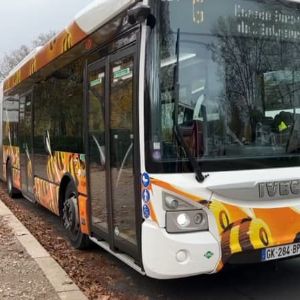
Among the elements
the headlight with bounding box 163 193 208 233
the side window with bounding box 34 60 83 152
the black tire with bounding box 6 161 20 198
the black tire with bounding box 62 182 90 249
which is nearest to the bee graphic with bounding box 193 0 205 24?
the headlight with bounding box 163 193 208 233

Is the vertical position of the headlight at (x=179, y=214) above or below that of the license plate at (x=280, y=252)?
above

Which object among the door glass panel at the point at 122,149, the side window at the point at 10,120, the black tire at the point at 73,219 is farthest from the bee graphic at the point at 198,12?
the side window at the point at 10,120

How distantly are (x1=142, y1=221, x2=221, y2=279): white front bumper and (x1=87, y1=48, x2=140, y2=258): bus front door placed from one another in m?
0.39

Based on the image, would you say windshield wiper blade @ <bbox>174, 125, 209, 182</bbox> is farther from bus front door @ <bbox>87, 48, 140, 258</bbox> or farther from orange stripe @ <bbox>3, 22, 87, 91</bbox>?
orange stripe @ <bbox>3, 22, 87, 91</bbox>

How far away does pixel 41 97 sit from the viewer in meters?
9.00

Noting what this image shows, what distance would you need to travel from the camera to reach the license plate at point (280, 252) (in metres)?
4.79

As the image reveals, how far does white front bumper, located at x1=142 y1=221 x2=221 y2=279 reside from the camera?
4465mm

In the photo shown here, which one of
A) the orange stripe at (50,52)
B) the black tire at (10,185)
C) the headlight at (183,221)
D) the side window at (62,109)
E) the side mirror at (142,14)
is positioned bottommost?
the black tire at (10,185)

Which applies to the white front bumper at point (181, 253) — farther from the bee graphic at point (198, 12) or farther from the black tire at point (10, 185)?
the black tire at point (10, 185)

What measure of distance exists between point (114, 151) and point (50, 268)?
1.67 m

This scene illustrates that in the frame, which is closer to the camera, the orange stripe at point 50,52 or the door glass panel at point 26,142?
the orange stripe at point 50,52

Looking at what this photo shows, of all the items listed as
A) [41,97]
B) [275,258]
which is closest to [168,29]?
[275,258]

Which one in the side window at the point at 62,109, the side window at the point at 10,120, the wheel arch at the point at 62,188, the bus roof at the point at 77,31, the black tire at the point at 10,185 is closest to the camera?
the bus roof at the point at 77,31

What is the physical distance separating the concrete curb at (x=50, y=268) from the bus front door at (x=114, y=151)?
0.58 meters
